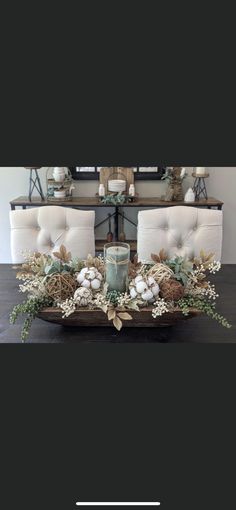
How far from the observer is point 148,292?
115 centimetres

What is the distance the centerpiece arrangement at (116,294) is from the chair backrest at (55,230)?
83cm

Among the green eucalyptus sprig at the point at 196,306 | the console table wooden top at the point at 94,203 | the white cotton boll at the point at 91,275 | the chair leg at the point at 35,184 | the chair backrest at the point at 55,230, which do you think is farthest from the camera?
the chair leg at the point at 35,184

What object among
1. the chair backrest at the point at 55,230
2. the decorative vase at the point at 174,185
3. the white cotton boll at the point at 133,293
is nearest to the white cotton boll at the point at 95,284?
the white cotton boll at the point at 133,293

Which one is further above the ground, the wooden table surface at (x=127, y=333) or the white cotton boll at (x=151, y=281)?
the white cotton boll at (x=151, y=281)

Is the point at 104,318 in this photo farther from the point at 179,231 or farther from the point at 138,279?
the point at 179,231

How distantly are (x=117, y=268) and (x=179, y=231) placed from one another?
40.2 inches

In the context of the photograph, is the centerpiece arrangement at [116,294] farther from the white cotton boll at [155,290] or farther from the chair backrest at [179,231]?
the chair backrest at [179,231]

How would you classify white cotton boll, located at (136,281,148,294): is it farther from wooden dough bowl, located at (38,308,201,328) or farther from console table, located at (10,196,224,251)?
console table, located at (10,196,224,251)

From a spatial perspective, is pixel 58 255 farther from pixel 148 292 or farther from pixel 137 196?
pixel 137 196

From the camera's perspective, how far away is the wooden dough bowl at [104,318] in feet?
3.77

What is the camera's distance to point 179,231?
2.14 m

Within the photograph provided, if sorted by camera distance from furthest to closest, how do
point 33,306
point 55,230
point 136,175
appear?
point 136,175
point 55,230
point 33,306

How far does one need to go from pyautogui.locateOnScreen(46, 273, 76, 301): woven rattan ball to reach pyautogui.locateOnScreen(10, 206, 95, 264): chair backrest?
2.89ft

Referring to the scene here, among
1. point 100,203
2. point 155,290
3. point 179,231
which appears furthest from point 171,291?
point 100,203
